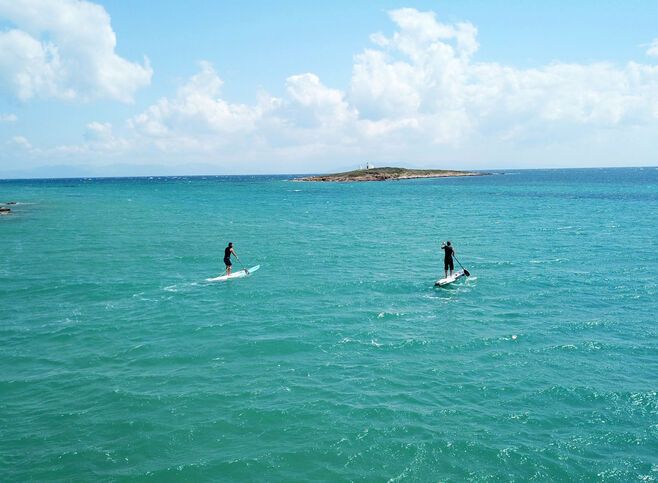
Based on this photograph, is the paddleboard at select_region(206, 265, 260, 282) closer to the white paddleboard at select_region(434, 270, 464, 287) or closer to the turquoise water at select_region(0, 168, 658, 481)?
the turquoise water at select_region(0, 168, 658, 481)

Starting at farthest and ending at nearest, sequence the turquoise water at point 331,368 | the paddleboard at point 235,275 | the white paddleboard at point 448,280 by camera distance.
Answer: the paddleboard at point 235,275
the white paddleboard at point 448,280
the turquoise water at point 331,368

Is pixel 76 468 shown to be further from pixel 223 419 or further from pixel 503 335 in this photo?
pixel 503 335

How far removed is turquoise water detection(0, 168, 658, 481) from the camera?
1594 centimetres

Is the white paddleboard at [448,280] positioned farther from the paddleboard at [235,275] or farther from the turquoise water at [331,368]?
the paddleboard at [235,275]

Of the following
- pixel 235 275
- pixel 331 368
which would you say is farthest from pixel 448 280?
pixel 331 368

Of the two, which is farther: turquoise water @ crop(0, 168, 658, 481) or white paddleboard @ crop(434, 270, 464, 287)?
white paddleboard @ crop(434, 270, 464, 287)

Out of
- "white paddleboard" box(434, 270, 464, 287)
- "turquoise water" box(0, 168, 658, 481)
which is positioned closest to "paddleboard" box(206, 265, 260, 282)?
"turquoise water" box(0, 168, 658, 481)

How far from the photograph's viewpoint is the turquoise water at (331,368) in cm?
1594

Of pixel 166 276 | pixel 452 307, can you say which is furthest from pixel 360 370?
pixel 166 276

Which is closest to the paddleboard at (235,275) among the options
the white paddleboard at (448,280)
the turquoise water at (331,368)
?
the turquoise water at (331,368)

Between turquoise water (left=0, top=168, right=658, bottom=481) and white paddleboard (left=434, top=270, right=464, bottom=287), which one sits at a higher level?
white paddleboard (left=434, top=270, right=464, bottom=287)

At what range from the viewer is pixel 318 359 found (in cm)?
2325

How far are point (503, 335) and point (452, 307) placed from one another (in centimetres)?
539

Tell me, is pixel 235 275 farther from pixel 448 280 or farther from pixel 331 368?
pixel 331 368
